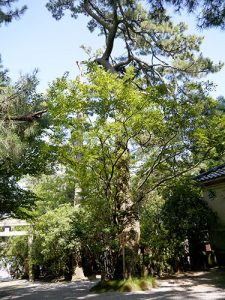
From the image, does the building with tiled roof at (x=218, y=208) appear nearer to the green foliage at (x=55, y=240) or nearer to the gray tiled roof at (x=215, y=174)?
the gray tiled roof at (x=215, y=174)

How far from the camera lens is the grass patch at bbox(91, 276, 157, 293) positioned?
8.59 m

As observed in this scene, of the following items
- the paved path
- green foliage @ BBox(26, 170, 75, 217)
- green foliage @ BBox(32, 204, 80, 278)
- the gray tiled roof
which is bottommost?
the paved path

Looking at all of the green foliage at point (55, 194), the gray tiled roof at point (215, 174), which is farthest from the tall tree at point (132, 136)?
the green foliage at point (55, 194)

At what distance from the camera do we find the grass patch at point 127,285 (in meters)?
8.59

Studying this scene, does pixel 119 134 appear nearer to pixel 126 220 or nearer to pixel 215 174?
pixel 126 220

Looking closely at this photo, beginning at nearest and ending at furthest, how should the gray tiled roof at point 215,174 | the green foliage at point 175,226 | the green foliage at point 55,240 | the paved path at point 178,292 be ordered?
1. the paved path at point 178,292
2. the green foliage at point 175,226
3. the gray tiled roof at point 215,174
4. the green foliage at point 55,240

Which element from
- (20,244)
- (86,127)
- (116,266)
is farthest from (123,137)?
(20,244)

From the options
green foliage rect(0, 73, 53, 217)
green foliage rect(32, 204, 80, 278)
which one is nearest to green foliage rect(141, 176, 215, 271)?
green foliage rect(32, 204, 80, 278)

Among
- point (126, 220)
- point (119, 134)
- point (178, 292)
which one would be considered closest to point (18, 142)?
point (119, 134)

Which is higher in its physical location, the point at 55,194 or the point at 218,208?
the point at 55,194

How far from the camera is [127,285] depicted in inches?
340

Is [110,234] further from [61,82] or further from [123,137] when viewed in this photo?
[61,82]

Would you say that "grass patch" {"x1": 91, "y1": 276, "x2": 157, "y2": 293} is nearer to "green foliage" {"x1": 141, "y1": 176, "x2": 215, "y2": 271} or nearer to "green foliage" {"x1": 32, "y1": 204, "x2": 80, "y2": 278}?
"green foliage" {"x1": 141, "y1": 176, "x2": 215, "y2": 271}

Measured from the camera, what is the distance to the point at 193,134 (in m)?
9.53
